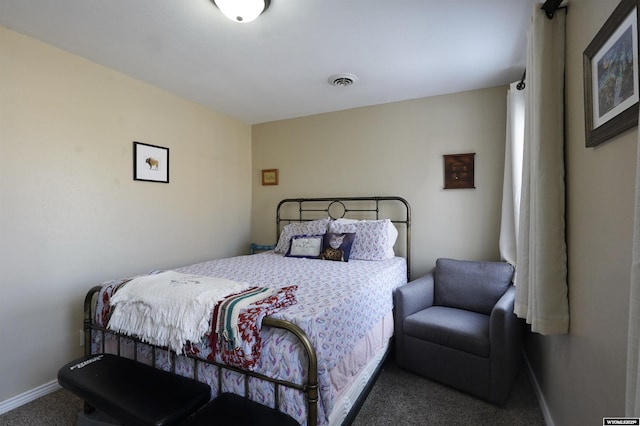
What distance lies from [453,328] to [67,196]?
9.84ft

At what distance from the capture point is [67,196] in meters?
2.29

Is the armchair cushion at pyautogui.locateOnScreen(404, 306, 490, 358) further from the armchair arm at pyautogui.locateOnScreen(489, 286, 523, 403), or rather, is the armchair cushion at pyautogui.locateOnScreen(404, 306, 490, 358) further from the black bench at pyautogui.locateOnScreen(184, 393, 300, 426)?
the black bench at pyautogui.locateOnScreen(184, 393, 300, 426)

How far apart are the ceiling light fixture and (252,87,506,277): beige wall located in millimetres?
1903

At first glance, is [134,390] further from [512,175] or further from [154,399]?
[512,175]

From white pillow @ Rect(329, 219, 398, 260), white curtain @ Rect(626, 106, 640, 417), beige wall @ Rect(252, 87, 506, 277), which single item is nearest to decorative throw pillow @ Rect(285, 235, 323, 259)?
white pillow @ Rect(329, 219, 398, 260)

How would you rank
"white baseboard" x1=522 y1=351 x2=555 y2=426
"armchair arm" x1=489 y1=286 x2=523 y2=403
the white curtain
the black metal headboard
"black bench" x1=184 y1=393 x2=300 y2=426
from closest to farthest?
the white curtain
"black bench" x1=184 y1=393 x2=300 y2=426
"white baseboard" x1=522 y1=351 x2=555 y2=426
"armchair arm" x1=489 y1=286 x2=523 y2=403
the black metal headboard

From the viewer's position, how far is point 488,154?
2.89 metres

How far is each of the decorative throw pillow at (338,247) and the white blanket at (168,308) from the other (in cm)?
126

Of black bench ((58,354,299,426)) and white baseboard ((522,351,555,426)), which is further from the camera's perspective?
white baseboard ((522,351,555,426))

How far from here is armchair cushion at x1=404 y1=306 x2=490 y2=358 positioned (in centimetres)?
204

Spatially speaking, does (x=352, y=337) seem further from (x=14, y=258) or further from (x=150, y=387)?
(x=14, y=258)

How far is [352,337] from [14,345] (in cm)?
229

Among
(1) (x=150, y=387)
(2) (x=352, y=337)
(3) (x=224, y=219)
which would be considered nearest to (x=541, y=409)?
(2) (x=352, y=337)

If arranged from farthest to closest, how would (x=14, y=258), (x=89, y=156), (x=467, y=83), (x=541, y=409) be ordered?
(x=467, y=83) < (x=89, y=156) < (x=14, y=258) < (x=541, y=409)
